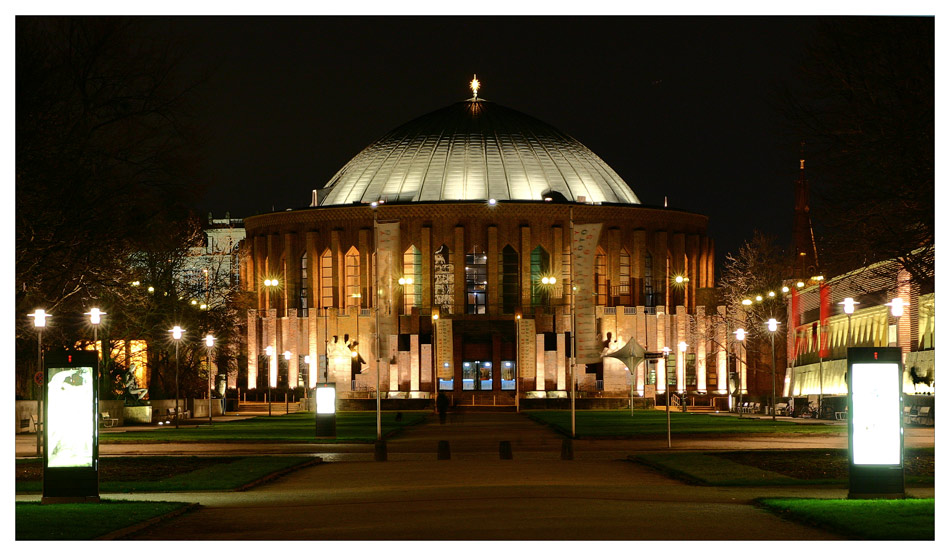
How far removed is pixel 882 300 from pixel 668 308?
4741 centimetres

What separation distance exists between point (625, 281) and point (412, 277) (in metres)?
18.4

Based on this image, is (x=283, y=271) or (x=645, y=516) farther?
(x=283, y=271)

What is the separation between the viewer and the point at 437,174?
420 ft

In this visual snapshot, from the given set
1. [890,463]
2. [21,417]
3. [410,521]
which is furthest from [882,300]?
[410,521]

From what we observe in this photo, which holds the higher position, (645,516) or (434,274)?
(434,274)

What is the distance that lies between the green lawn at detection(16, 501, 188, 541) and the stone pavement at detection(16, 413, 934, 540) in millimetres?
507

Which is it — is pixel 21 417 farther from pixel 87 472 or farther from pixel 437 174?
pixel 437 174

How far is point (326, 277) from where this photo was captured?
401 feet

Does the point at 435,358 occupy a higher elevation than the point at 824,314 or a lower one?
lower

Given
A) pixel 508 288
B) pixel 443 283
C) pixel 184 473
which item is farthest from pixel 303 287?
pixel 184 473

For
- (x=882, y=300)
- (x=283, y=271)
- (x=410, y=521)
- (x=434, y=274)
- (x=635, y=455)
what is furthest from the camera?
(x=283, y=271)

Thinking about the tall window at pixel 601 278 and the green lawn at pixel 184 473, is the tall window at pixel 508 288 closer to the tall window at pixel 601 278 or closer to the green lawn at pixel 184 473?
the tall window at pixel 601 278

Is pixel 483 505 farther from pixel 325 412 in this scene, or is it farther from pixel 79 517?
pixel 325 412

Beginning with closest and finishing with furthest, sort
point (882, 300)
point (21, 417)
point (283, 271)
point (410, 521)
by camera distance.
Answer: point (410, 521), point (21, 417), point (882, 300), point (283, 271)
